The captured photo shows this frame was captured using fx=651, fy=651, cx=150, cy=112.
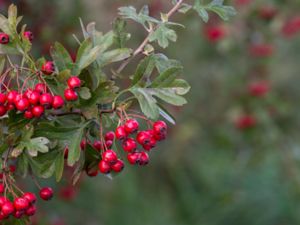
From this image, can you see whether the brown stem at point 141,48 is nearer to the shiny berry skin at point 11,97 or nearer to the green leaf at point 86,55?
the green leaf at point 86,55

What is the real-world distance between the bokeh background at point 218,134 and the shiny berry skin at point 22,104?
198cm

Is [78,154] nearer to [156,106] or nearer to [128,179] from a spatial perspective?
[156,106]

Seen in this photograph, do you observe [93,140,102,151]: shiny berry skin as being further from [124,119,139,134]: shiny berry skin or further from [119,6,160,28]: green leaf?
[119,6,160,28]: green leaf

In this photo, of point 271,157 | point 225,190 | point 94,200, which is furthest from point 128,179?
point 271,157

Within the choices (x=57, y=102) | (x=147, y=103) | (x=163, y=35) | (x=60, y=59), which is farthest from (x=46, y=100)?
(x=163, y=35)

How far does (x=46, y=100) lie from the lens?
1607 millimetres

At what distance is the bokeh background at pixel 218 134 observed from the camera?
4145 millimetres

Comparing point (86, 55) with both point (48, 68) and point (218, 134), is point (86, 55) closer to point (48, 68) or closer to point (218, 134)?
point (48, 68)

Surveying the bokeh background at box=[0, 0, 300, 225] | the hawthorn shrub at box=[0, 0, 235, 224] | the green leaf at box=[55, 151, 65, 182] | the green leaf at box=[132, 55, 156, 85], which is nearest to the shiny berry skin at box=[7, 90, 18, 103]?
the hawthorn shrub at box=[0, 0, 235, 224]

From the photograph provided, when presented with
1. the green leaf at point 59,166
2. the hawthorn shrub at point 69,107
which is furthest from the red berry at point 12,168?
the green leaf at point 59,166

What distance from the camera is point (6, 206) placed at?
5.51 ft

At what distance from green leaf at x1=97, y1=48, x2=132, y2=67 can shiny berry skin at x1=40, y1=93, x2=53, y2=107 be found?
0.62ft

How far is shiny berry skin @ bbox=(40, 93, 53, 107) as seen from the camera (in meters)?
1.61

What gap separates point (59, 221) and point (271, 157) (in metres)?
1.59
